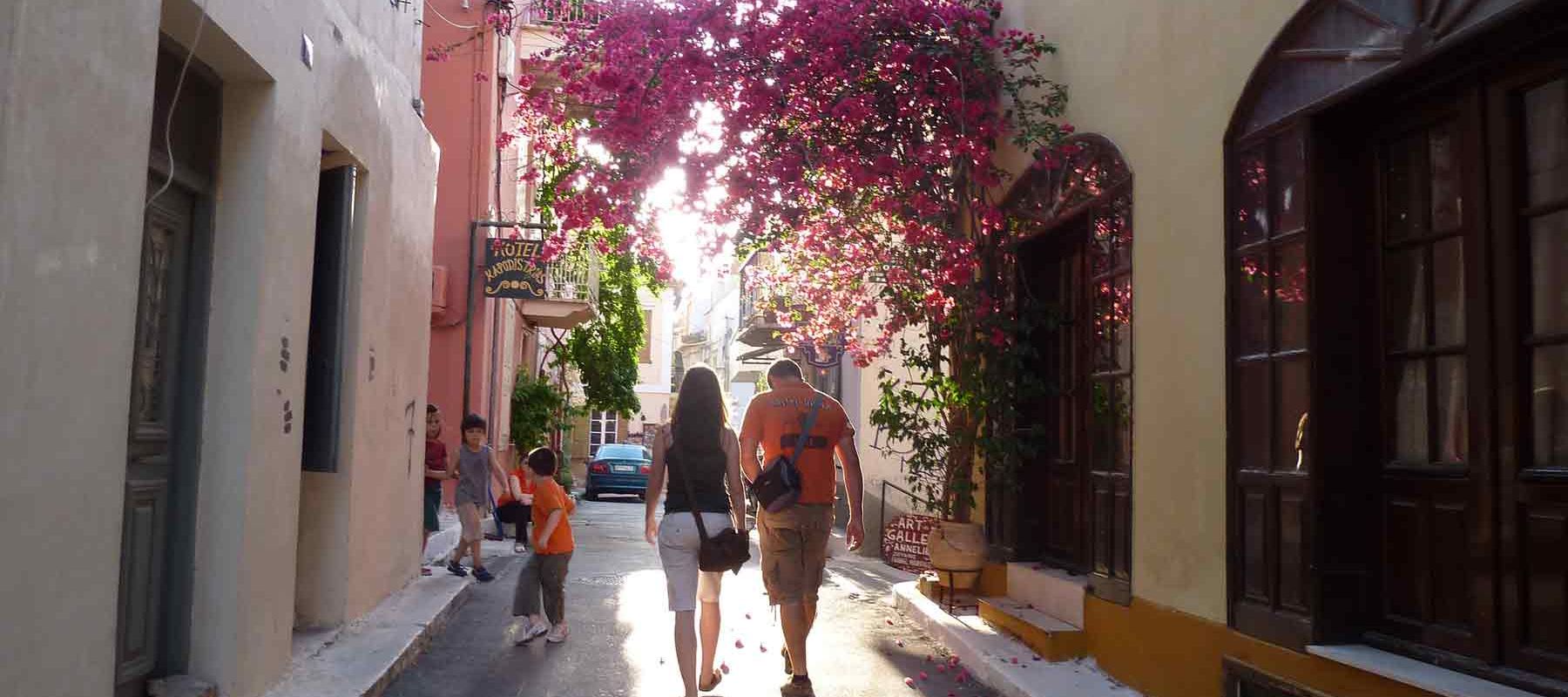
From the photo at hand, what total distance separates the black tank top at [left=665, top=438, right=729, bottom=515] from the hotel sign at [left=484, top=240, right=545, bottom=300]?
12436 millimetres

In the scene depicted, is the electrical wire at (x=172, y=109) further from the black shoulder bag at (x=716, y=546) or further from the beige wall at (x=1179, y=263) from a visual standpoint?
the beige wall at (x=1179, y=263)

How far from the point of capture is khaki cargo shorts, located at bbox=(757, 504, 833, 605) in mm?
7160

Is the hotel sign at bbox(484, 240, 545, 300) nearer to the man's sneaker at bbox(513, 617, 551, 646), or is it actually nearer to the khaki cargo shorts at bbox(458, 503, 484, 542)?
the khaki cargo shorts at bbox(458, 503, 484, 542)

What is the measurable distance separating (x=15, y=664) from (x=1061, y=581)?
245 inches

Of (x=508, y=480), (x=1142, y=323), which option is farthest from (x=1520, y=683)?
(x=508, y=480)

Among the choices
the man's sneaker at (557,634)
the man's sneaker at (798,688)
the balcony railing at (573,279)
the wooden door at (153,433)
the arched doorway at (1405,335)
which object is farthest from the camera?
the balcony railing at (573,279)

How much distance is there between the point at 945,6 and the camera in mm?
9539

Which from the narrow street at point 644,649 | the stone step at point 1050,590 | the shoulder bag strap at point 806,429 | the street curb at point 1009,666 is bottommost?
the narrow street at point 644,649

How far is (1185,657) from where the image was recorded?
657 centimetres

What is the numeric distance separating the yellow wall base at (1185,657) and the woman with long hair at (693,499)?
2.24 m

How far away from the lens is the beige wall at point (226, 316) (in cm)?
391

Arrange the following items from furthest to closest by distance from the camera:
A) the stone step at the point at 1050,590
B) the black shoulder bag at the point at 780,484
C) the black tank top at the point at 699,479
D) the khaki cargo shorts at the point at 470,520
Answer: the khaki cargo shorts at the point at 470,520, the stone step at the point at 1050,590, the black shoulder bag at the point at 780,484, the black tank top at the point at 699,479

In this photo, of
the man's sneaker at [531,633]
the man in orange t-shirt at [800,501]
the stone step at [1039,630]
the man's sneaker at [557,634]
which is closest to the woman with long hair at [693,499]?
the man in orange t-shirt at [800,501]

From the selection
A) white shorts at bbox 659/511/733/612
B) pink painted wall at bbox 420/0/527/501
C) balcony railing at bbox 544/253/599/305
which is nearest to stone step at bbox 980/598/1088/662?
white shorts at bbox 659/511/733/612
